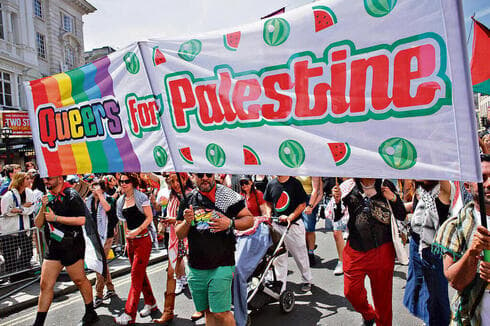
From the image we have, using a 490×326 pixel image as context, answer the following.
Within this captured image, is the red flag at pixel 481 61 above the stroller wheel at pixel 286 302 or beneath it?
above

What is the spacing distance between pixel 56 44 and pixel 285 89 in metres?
34.3

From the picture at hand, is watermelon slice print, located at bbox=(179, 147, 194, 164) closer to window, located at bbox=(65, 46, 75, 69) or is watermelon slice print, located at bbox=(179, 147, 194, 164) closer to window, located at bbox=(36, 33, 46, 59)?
window, located at bbox=(36, 33, 46, 59)

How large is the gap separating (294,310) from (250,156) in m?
3.11

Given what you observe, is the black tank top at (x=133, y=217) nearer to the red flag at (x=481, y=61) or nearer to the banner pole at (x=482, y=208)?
the banner pole at (x=482, y=208)

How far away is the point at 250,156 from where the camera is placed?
2500mm

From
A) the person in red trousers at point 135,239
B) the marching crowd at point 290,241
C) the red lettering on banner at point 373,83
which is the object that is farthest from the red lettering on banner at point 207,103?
the person in red trousers at point 135,239

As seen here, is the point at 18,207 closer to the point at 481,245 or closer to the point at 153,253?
the point at 153,253

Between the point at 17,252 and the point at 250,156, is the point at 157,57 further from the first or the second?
the point at 17,252

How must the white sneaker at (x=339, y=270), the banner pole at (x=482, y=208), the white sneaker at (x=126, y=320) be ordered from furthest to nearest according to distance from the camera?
1. the white sneaker at (x=339, y=270)
2. the white sneaker at (x=126, y=320)
3. the banner pole at (x=482, y=208)

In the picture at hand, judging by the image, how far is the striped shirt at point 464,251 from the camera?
2.06 meters

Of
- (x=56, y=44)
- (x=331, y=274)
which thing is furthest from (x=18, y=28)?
(x=331, y=274)

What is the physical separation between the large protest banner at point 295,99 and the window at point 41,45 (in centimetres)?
3111

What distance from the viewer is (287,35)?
225cm

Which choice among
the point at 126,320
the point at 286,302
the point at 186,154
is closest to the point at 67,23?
the point at 126,320
